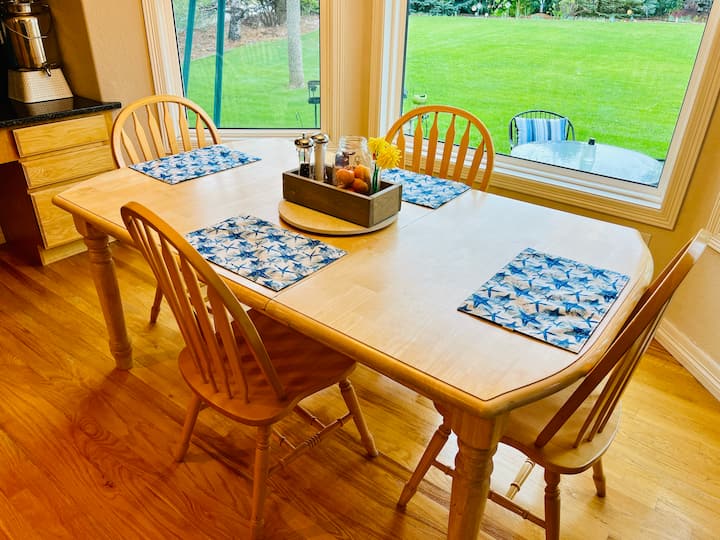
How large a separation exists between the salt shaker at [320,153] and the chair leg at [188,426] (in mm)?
775

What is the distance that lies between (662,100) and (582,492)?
168cm

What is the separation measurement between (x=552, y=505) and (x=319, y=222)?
3.17ft

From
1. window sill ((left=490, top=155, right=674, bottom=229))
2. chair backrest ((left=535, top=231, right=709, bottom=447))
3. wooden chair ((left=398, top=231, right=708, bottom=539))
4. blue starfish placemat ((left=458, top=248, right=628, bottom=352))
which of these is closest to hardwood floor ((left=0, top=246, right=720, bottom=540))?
wooden chair ((left=398, top=231, right=708, bottom=539))

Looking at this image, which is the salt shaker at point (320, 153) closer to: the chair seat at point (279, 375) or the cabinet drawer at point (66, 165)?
the chair seat at point (279, 375)

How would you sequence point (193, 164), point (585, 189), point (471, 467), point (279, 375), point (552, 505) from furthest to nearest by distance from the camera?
1. point (585, 189)
2. point (193, 164)
3. point (279, 375)
4. point (552, 505)
5. point (471, 467)

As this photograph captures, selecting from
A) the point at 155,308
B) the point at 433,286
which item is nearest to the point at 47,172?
the point at 155,308

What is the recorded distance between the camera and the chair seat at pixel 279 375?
1329mm

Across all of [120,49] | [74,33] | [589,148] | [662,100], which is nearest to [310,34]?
[120,49]

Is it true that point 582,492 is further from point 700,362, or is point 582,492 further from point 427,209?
point 427,209

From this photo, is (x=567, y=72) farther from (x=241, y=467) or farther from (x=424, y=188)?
(x=241, y=467)

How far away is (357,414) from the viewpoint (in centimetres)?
168

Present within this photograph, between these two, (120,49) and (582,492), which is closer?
(582,492)

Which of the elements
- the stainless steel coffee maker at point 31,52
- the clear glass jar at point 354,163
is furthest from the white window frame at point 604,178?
the stainless steel coffee maker at point 31,52

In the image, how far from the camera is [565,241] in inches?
58.1
